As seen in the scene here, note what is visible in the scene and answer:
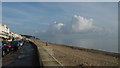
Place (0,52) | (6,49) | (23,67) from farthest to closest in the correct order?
1. (6,49)
2. (0,52)
3. (23,67)

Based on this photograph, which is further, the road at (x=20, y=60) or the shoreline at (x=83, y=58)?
the shoreline at (x=83, y=58)

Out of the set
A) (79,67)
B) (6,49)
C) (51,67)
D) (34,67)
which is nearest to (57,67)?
(51,67)

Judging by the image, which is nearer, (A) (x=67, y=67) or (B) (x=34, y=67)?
(B) (x=34, y=67)

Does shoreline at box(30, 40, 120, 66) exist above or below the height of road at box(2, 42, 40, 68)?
below

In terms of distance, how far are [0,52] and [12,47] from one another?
7.71m

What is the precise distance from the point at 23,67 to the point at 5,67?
1.11m

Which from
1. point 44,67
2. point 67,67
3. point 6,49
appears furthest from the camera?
point 6,49

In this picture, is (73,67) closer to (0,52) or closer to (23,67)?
(23,67)

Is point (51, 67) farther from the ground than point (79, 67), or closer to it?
farther from the ground

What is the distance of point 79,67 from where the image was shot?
1064 centimetres

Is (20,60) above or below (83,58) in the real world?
above

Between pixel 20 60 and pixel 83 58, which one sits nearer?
pixel 20 60

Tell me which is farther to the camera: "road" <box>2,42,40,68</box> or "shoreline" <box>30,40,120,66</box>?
"shoreline" <box>30,40,120,66</box>

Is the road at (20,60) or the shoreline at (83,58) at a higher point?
the road at (20,60)
